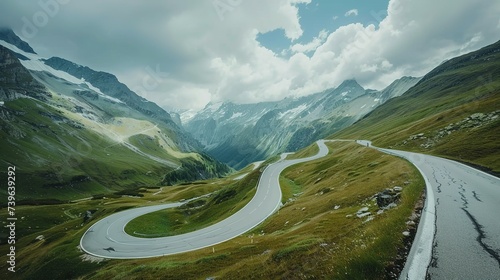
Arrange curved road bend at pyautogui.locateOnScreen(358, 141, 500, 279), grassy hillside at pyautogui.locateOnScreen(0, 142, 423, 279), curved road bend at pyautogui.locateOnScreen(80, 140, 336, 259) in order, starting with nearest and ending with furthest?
curved road bend at pyautogui.locateOnScreen(358, 141, 500, 279), grassy hillside at pyautogui.locateOnScreen(0, 142, 423, 279), curved road bend at pyautogui.locateOnScreen(80, 140, 336, 259)

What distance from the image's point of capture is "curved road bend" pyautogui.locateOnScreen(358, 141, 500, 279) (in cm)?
980

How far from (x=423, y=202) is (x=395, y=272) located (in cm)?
1352

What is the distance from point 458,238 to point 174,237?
49640mm

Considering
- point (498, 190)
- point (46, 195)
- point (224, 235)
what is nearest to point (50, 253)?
point (224, 235)

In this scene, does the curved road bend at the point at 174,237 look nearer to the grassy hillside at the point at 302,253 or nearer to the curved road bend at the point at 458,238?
the grassy hillside at the point at 302,253

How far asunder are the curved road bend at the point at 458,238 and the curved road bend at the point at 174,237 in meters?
31.8

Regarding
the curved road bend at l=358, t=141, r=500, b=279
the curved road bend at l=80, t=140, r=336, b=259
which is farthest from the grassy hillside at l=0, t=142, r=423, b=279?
the curved road bend at l=80, t=140, r=336, b=259

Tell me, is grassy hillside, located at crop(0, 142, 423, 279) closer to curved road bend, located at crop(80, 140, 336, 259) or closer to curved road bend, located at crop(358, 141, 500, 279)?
curved road bend, located at crop(358, 141, 500, 279)

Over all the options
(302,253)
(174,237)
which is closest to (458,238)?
(302,253)

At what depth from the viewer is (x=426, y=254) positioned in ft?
36.5

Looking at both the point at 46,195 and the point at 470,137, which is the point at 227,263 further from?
the point at 46,195

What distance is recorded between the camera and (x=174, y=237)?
53.7 meters

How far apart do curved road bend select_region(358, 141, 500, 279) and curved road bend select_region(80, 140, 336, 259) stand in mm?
31824

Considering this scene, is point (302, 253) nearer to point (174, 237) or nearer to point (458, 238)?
point (458, 238)
